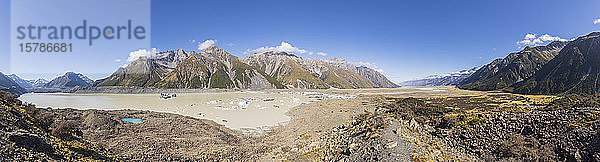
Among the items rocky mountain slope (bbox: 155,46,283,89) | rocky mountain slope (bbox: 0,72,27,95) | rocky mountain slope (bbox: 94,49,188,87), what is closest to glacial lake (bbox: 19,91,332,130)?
rocky mountain slope (bbox: 0,72,27,95)

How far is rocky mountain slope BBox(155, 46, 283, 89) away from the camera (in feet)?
502

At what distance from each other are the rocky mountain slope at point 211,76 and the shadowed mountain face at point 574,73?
140027mm

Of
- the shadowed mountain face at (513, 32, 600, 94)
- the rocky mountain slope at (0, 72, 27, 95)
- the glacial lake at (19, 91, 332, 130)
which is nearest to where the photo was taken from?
the glacial lake at (19, 91, 332, 130)

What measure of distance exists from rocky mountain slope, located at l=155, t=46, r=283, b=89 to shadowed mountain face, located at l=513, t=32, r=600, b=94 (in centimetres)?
14003

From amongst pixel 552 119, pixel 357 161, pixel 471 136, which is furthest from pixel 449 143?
pixel 357 161

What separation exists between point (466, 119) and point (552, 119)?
2983 mm

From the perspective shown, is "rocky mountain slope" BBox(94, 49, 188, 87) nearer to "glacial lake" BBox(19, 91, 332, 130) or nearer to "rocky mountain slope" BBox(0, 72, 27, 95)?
"rocky mountain slope" BBox(0, 72, 27, 95)

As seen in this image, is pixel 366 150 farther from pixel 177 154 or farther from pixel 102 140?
pixel 102 140

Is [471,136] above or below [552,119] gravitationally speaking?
below

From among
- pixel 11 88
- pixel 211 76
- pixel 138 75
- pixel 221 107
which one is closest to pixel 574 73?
pixel 221 107

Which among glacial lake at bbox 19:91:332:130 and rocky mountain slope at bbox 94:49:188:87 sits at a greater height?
rocky mountain slope at bbox 94:49:188:87

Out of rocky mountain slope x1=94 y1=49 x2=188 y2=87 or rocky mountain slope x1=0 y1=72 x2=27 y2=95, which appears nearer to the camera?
rocky mountain slope x1=0 y1=72 x2=27 y2=95

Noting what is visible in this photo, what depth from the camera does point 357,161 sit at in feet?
30.8

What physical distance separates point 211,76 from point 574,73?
18294 centimetres
